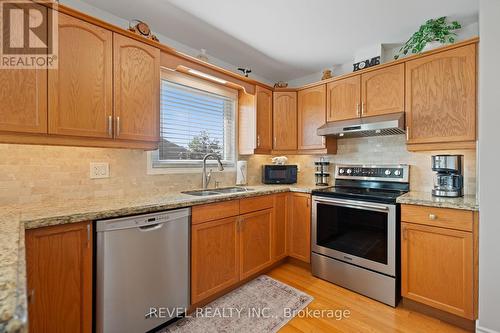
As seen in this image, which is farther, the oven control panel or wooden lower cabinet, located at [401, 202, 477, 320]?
the oven control panel

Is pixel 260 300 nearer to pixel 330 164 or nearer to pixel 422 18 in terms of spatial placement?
pixel 330 164

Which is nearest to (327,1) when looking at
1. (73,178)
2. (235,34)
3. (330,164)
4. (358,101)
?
(235,34)

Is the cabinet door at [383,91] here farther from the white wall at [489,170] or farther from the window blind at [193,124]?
the window blind at [193,124]

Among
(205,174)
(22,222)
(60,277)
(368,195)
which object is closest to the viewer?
(22,222)

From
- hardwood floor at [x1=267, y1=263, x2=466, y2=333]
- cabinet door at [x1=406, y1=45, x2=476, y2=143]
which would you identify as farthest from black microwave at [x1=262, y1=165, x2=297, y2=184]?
cabinet door at [x1=406, y1=45, x2=476, y2=143]

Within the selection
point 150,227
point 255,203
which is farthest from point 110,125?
point 255,203

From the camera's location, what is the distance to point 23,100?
1360 millimetres

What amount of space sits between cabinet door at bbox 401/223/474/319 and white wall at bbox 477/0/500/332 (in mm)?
89

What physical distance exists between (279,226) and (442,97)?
6.23 ft

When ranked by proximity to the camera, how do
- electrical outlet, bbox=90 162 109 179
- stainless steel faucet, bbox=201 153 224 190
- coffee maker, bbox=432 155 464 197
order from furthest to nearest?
stainless steel faucet, bbox=201 153 224 190 < coffee maker, bbox=432 155 464 197 < electrical outlet, bbox=90 162 109 179

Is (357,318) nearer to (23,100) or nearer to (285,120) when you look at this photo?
(285,120)

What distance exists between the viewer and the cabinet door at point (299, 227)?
2.54 meters

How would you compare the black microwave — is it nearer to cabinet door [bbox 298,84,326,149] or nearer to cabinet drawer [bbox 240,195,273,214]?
cabinet door [bbox 298,84,326,149]

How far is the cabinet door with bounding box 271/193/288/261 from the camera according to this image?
2549 millimetres
